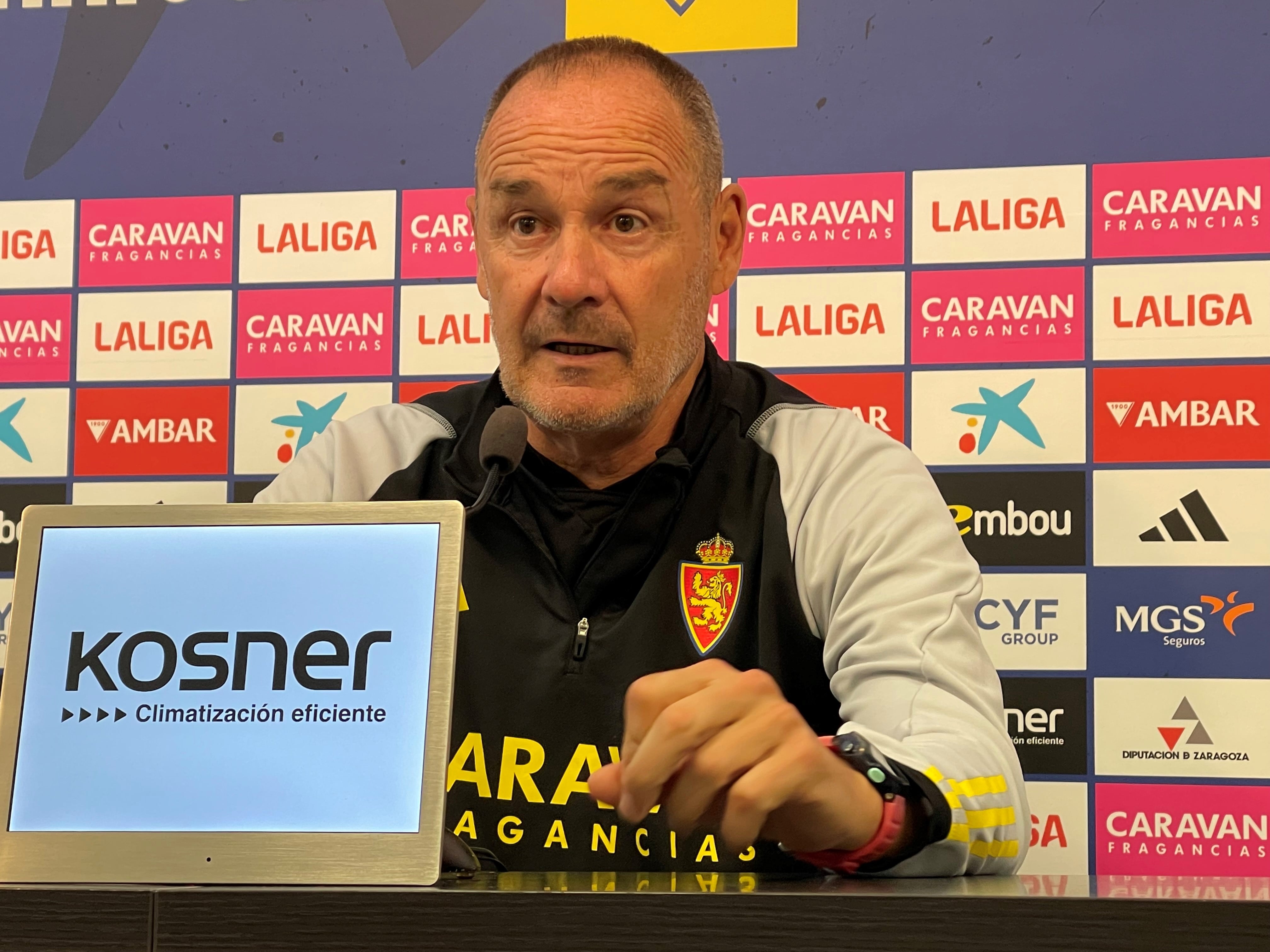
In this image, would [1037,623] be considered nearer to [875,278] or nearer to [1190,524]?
[1190,524]

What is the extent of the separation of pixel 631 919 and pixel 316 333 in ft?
5.57

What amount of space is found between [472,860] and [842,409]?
79 cm

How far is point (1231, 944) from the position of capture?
1.73 ft

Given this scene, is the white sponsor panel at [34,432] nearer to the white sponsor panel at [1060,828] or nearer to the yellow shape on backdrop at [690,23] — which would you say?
the yellow shape on backdrop at [690,23]

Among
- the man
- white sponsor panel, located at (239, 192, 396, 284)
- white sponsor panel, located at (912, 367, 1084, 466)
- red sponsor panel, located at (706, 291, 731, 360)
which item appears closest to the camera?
the man

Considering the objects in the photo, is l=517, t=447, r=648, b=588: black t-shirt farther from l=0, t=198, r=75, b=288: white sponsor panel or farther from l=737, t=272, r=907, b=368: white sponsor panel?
l=0, t=198, r=75, b=288: white sponsor panel

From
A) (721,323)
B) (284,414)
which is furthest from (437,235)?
(721,323)

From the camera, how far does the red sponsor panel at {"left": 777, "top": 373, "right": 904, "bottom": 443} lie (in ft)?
6.37

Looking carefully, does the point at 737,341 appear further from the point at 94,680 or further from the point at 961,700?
the point at 94,680

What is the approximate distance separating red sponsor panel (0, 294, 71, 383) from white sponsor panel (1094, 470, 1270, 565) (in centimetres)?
166

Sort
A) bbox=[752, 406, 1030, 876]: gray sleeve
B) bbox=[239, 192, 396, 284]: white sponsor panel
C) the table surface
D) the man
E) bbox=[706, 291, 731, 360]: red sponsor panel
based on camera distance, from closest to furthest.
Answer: the table surface < bbox=[752, 406, 1030, 876]: gray sleeve < the man < bbox=[706, 291, 731, 360]: red sponsor panel < bbox=[239, 192, 396, 284]: white sponsor panel

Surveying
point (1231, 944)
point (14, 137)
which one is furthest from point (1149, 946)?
point (14, 137)

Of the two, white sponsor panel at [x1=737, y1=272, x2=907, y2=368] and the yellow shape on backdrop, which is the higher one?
the yellow shape on backdrop

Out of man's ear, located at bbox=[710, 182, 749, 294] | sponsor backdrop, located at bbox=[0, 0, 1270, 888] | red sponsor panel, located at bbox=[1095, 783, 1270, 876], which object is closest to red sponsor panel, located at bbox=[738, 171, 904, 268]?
sponsor backdrop, located at bbox=[0, 0, 1270, 888]
